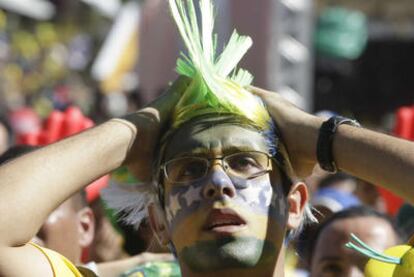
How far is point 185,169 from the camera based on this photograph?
369cm

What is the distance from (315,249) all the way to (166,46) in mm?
4345

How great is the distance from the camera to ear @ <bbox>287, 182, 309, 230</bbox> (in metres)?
3.78

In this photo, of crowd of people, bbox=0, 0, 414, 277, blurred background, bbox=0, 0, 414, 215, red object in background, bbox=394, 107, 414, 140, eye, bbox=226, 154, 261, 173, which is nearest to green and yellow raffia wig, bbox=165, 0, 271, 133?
crowd of people, bbox=0, 0, 414, 277

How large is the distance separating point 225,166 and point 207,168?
55 mm

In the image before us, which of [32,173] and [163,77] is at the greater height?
[32,173]

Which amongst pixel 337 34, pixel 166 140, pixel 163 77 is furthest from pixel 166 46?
pixel 337 34

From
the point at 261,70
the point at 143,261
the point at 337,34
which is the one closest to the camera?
the point at 143,261

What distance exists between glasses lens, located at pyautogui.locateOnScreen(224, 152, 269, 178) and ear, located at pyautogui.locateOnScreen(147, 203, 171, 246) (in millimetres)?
284

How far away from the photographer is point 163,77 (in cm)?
962

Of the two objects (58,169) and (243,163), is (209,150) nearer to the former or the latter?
(243,163)

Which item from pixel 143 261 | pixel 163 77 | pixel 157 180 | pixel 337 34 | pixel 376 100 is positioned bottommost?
pixel 376 100

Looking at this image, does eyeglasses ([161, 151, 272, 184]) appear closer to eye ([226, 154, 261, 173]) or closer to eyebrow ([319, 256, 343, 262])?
eye ([226, 154, 261, 173])

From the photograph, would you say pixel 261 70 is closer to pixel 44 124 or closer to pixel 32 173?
pixel 44 124

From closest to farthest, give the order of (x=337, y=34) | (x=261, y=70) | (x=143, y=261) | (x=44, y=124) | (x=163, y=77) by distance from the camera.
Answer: (x=143, y=261)
(x=44, y=124)
(x=261, y=70)
(x=163, y=77)
(x=337, y=34)
